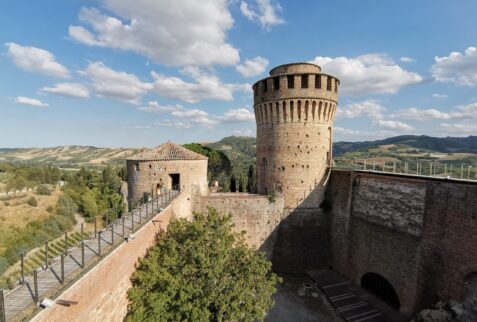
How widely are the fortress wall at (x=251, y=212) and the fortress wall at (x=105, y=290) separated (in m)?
8.14

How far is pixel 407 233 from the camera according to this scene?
613 inches

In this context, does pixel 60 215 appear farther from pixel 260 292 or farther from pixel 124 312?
pixel 260 292

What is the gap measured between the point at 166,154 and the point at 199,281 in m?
11.5

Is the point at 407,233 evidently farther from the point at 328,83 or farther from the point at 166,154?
the point at 166,154

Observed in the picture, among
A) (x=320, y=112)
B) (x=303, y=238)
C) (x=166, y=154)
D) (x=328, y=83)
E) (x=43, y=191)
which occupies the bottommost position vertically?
(x=43, y=191)

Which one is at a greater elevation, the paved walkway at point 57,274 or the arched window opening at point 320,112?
the arched window opening at point 320,112

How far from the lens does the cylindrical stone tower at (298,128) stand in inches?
829

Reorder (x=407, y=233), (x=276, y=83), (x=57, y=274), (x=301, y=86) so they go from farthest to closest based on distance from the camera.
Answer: (x=276, y=83)
(x=301, y=86)
(x=407, y=233)
(x=57, y=274)

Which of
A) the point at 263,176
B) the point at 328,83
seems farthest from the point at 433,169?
the point at 263,176

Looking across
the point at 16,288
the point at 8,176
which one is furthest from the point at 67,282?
the point at 8,176

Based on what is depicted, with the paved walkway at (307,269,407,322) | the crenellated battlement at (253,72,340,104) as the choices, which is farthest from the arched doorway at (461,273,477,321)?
the crenellated battlement at (253,72,340,104)

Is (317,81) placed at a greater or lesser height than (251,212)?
greater

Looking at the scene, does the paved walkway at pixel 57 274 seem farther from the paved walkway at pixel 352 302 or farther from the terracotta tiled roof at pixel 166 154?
the paved walkway at pixel 352 302

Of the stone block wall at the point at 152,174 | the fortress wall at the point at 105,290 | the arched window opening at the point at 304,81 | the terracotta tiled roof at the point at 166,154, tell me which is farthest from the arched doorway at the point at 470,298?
the terracotta tiled roof at the point at 166,154
